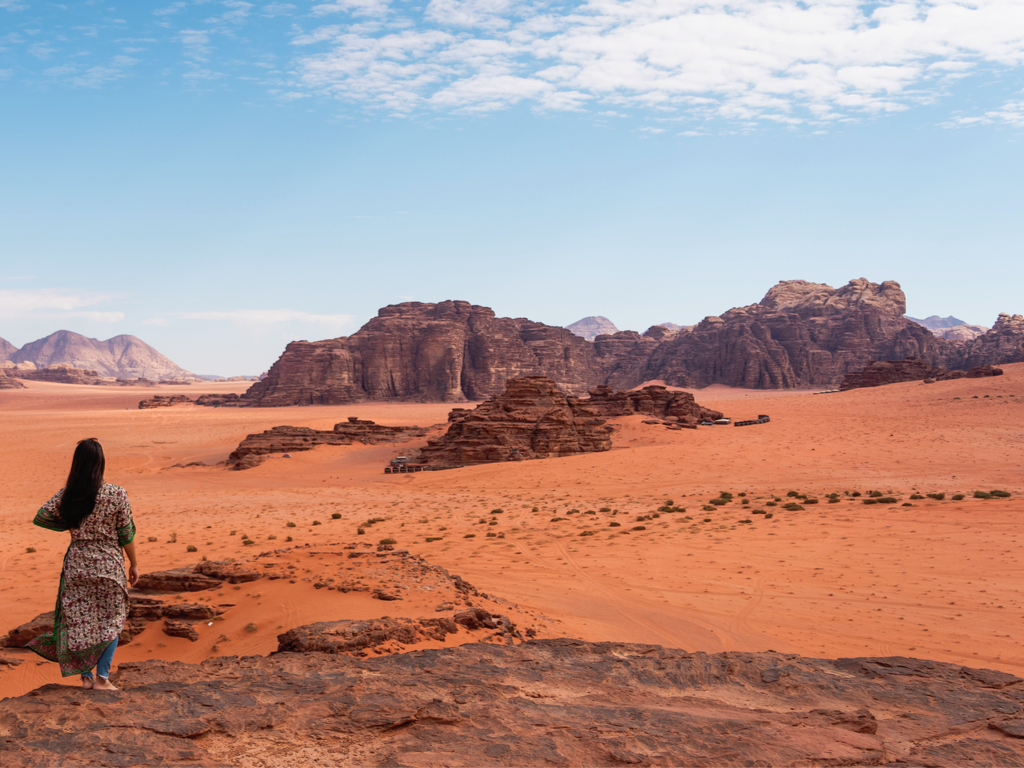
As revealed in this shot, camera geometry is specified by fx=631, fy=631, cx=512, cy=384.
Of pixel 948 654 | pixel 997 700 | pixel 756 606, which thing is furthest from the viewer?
pixel 756 606

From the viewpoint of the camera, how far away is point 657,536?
12961mm

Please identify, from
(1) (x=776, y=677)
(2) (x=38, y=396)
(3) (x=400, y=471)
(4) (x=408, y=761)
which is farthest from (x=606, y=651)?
(2) (x=38, y=396)

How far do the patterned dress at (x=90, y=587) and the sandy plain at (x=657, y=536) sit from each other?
1.82m

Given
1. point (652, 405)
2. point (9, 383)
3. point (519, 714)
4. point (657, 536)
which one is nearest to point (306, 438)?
point (652, 405)

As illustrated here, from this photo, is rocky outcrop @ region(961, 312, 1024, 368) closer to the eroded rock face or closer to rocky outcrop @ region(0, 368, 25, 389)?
the eroded rock face

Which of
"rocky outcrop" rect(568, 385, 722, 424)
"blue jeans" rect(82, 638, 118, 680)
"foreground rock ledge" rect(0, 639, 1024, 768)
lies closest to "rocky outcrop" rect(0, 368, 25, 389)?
"rocky outcrop" rect(568, 385, 722, 424)

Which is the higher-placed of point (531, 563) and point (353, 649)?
point (353, 649)

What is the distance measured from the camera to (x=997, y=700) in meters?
4.07

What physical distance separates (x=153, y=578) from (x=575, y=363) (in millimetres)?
90618

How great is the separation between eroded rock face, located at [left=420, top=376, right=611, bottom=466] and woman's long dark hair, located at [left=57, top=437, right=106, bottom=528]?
21.9 meters

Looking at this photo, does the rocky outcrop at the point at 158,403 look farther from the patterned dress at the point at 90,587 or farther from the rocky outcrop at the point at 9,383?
the patterned dress at the point at 90,587

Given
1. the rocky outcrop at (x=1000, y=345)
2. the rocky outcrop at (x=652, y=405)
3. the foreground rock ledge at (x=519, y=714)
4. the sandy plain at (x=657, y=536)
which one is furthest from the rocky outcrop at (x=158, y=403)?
the rocky outcrop at (x=1000, y=345)

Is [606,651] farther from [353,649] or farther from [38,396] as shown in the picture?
[38,396]

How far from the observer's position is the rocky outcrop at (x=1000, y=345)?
74.2 meters
